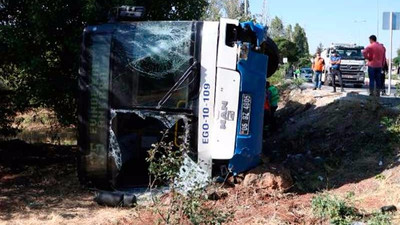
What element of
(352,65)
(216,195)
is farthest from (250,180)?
(352,65)

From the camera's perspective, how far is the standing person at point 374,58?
12133 mm

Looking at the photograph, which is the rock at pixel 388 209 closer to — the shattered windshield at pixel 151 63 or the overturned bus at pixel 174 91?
the overturned bus at pixel 174 91

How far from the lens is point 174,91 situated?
21.7 ft

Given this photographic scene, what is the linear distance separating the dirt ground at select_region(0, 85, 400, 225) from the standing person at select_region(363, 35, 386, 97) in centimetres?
139

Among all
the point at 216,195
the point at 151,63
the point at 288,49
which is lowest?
the point at 216,195

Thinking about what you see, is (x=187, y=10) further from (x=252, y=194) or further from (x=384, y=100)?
(x=384, y=100)

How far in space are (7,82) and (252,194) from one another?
18.0 ft

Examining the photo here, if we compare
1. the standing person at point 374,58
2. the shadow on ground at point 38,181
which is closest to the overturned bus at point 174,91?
the shadow on ground at point 38,181

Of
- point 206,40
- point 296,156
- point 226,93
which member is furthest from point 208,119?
point 296,156

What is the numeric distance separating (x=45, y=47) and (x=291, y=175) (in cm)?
476

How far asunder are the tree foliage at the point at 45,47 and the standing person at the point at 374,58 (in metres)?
5.73

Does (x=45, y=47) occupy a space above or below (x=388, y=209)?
above

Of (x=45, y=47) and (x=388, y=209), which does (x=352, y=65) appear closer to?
(x=45, y=47)

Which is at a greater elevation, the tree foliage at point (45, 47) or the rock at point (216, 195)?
the tree foliage at point (45, 47)
